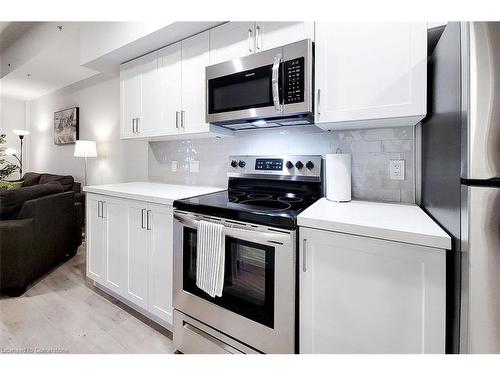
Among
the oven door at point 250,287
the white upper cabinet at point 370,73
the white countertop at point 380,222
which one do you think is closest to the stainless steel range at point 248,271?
the oven door at point 250,287

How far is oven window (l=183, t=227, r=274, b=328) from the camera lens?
1.17 meters

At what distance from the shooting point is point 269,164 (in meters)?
1.77

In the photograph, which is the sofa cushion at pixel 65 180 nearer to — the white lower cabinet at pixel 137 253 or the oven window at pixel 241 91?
the white lower cabinet at pixel 137 253

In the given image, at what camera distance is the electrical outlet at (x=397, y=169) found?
1405 millimetres

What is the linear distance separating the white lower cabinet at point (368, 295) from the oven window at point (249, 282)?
16 cm

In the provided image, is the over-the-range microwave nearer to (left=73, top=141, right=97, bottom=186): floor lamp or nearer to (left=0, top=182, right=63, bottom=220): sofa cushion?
(left=0, top=182, right=63, bottom=220): sofa cushion

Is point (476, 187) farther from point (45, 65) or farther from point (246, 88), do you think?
point (45, 65)

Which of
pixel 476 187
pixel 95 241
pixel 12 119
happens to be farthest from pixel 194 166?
pixel 12 119

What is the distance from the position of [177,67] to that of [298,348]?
204 cm

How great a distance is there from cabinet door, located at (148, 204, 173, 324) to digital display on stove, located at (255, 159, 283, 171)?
70cm

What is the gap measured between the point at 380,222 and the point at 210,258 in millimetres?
846

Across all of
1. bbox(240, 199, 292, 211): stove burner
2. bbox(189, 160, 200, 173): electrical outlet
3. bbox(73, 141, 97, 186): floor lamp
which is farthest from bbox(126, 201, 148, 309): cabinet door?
bbox(73, 141, 97, 186): floor lamp
